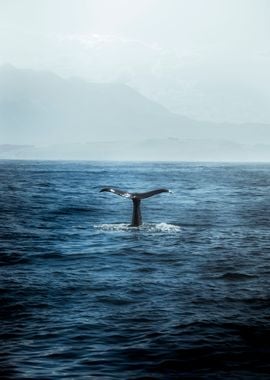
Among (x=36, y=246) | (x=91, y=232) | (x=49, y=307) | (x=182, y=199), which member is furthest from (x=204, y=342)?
(x=182, y=199)

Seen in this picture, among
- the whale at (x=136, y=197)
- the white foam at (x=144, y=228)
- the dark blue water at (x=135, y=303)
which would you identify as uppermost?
the whale at (x=136, y=197)

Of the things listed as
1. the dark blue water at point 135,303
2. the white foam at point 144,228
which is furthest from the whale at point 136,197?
the dark blue water at point 135,303

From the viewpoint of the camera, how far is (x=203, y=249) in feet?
61.8

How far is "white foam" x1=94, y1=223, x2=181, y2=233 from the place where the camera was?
23527 mm

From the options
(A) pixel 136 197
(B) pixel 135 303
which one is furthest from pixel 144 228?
(B) pixel 135 303

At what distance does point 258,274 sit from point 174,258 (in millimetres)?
2925

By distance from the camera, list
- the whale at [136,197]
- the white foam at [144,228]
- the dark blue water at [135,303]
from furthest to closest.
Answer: the white foam at [144,228], the whale at [136,197], the dark blue water at [135,303]

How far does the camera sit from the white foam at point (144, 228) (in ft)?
77.2

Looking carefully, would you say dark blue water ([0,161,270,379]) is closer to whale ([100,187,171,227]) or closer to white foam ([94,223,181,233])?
white foam ([94,223,181,233])

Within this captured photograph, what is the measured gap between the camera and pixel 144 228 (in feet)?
78.8

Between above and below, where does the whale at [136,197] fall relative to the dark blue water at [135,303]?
above

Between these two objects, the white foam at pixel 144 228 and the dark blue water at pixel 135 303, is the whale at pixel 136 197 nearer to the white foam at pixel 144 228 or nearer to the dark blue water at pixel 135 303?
the white foam at pixel 144 228

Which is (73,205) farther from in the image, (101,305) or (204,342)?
(204,342)

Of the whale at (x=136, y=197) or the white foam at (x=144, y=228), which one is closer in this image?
the whale at (x=136, y=197)
